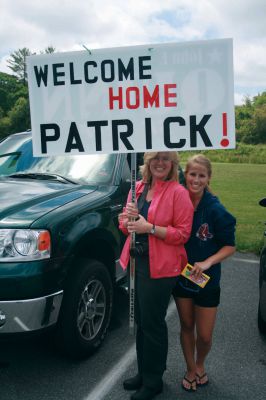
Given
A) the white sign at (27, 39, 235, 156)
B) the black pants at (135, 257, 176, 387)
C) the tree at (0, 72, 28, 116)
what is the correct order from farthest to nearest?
the tree at (0, 72, 28, 116), the black pants at (135, 257, 176, 387), the white sign at (27, 39, 235, 156)

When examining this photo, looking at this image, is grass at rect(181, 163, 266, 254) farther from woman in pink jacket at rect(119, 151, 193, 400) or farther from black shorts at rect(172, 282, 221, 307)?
woman in pink jacket at rect(119, 151, 193, 400)

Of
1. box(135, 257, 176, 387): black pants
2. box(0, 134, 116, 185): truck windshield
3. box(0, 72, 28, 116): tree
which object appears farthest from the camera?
box(0, 72, 28, 116): tree

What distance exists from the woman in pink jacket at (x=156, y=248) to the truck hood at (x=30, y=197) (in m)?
0.66

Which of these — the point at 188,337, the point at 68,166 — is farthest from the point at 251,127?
the point at 188,337

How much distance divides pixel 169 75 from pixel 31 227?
1357 millimetres

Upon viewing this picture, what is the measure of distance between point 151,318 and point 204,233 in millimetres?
658

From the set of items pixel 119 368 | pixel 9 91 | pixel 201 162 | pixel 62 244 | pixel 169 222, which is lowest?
pixel 119 368

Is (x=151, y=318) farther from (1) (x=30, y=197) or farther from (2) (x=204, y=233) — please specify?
(1) (x=30, y=197)

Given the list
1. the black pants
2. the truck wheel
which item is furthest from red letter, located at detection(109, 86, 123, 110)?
the truck wheel

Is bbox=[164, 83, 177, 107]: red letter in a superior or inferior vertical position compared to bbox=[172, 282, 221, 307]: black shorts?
superior

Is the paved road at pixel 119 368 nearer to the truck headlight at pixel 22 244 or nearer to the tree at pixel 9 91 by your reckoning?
the truck headlight at pixel 22 244

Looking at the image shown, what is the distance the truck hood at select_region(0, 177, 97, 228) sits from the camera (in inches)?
117

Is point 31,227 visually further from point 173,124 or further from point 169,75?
point 169,75

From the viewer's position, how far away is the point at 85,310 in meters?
3.42
